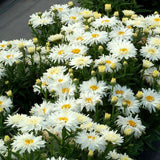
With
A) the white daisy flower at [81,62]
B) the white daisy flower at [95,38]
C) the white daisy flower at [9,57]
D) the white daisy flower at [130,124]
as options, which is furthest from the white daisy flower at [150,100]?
the white daisy flower at [9,57]

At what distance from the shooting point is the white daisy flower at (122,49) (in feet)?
8.83

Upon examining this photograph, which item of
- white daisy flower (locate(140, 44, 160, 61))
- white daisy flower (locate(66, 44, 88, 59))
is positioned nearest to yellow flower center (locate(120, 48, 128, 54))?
white daisy flower (locate(140, 44, 160, 61))

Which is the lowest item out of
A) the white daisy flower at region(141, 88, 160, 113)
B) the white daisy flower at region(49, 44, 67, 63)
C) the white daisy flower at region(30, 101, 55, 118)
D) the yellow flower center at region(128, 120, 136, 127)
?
the white daisy flower at region(141, 88, 160, 113)

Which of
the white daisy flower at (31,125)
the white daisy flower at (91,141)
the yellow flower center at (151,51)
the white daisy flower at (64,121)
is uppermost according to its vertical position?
the white daisy flower at (31,125)

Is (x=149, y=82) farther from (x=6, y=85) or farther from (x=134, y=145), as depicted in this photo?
(x=6, y=85)

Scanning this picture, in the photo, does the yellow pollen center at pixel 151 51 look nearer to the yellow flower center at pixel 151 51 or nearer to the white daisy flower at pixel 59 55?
the yellow flower center at pixel 151 51

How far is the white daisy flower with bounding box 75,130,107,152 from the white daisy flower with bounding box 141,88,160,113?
700 mm

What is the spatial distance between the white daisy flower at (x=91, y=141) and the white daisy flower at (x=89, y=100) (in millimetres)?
378

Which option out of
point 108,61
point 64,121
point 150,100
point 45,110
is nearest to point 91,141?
point 64,121

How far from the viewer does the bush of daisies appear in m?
1.95

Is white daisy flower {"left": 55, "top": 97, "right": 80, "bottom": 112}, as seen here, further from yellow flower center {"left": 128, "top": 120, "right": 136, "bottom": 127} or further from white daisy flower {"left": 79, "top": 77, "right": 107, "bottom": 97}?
yellow flower center {"left": 128, "top": 120, "right": 136, "bottom": 127}

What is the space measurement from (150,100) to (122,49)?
1.82 ft

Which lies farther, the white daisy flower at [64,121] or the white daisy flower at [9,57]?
the white daisy flower at [9,57]

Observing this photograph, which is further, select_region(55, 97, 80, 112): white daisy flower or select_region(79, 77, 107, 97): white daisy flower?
select_region(79, 77, 107, 97): white daisy flower
